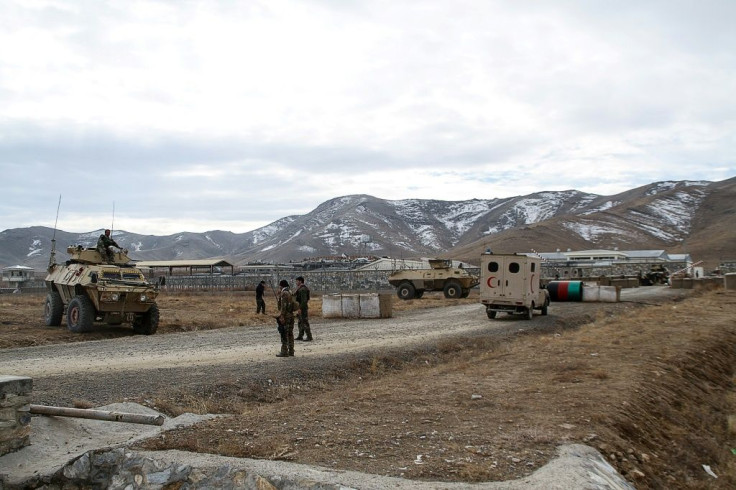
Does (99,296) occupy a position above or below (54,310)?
above

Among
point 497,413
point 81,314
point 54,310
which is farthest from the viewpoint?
point 54,310

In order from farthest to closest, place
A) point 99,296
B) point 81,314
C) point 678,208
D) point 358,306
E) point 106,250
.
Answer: point 678,208
point 358,306
point 106,250
point 81,314
point 99,296

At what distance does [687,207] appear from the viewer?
182 m

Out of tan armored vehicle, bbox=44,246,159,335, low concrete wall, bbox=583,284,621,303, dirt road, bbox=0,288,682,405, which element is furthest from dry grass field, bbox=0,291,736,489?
low concrete wall, bbox=583,284,621,303

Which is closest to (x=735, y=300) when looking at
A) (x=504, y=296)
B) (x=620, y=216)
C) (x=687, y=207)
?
(x=504, y=296)

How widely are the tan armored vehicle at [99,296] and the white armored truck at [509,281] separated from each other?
36.8 feet

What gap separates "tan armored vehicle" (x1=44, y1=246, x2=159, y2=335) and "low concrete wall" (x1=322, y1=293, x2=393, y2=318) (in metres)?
6.87

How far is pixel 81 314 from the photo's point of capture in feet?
60.1

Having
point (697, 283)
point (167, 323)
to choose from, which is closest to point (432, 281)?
point (167, 323)

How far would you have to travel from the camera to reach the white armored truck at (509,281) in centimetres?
2167

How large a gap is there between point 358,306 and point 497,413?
16126 millimetres

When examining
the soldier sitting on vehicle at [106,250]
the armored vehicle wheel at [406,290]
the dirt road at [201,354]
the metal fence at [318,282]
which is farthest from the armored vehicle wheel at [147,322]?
the metal fence at [318,282]

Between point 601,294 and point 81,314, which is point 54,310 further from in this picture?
point 601,294

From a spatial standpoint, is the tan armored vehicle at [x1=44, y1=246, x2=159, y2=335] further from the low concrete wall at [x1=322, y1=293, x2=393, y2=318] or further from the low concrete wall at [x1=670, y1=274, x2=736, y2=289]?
the low concrete wall at [x1=670, y1=274, x2=736, y2=289]
